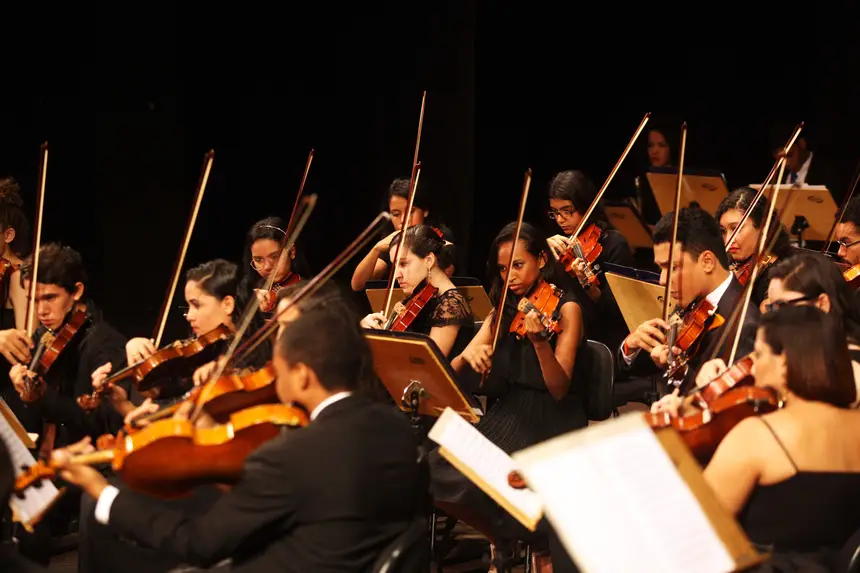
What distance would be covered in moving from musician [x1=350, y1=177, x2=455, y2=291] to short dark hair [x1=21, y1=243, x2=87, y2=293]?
1.41 metres

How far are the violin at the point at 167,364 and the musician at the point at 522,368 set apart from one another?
720 mm

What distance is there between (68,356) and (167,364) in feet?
1.42

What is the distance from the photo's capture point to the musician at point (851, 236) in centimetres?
391

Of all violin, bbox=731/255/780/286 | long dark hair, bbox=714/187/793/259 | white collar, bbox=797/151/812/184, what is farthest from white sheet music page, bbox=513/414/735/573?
white collar, bbox=797/151/812/184

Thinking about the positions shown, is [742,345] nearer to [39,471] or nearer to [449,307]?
[449,307]

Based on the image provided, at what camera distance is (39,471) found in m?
2.22

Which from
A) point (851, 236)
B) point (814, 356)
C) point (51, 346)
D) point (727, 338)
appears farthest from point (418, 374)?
point (851, 236)

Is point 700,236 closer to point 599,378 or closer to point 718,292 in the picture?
point 718,292

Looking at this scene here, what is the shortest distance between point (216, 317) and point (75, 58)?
286cm

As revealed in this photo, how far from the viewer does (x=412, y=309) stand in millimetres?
Answer: 3740

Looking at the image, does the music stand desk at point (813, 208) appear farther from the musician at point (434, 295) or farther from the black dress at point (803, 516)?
the black dress at point (803, 516)

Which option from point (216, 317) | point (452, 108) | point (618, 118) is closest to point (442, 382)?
point (216, 317)

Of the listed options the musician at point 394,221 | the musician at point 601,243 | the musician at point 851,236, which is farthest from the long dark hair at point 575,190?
the musician at point 851,236

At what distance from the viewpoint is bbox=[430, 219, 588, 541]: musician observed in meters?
3.23
